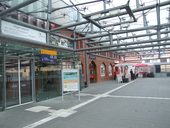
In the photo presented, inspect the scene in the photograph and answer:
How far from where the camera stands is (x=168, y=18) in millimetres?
12609

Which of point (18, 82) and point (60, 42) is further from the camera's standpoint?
point (60, 42)

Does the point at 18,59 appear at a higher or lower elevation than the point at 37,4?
lower

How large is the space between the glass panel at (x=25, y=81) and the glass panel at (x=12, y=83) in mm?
304

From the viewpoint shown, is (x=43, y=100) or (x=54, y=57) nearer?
(x=43, y=100)

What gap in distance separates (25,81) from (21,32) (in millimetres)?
3113

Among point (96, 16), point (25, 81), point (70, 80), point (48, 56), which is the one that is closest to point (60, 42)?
point (48, 56)

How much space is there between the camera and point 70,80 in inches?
340

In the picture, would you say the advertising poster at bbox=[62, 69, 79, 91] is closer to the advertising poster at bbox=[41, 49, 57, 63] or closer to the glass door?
the advertising poster at bbox=[41, 49, 57, 63]

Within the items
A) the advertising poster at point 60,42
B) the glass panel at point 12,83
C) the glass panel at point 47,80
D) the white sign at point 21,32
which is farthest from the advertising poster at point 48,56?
the advertising poster at point 60,42

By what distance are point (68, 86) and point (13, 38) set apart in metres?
4.22

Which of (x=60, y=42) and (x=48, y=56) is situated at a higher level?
(x=60, y=42)

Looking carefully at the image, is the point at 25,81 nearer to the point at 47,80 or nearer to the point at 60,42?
the point at 47,80

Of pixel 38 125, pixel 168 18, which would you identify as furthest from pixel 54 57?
pixel 168 18

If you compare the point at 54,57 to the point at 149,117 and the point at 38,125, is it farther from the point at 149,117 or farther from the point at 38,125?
the point at 149,117
